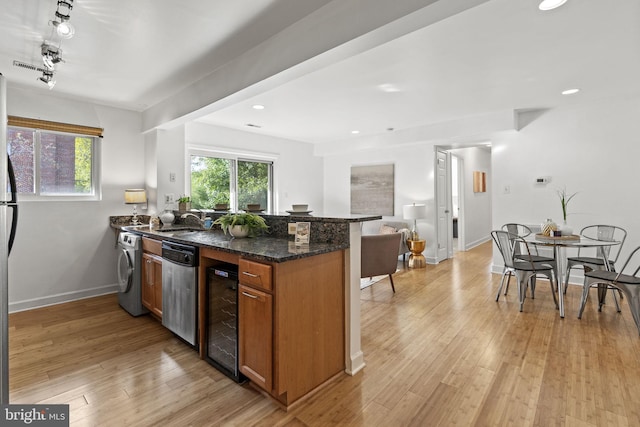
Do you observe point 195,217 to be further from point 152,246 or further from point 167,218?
point 152,246

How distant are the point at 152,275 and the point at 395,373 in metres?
2.39

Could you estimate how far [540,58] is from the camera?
2801 mm

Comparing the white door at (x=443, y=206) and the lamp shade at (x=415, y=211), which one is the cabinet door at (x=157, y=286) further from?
the white door at (x=443, y=206)

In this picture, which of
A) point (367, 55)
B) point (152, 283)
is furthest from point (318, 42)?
point (152, 283)

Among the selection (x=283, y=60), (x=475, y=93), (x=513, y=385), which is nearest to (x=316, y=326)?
(x=513, y=385)

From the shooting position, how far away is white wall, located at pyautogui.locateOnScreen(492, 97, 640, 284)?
3.92 meters

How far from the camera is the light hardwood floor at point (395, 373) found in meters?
1.71

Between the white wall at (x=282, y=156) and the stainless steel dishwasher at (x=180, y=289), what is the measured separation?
9.60ft

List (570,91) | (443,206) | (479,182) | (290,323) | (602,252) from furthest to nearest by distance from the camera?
1. (479,182)
2. (443,206)
3. (570,91)
4. (602,252)
5. (290,323)

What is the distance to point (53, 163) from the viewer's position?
371 cm

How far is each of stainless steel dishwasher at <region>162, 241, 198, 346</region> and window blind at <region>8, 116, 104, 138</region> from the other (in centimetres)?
229

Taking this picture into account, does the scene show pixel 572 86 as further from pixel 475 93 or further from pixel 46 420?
pixel 46 420

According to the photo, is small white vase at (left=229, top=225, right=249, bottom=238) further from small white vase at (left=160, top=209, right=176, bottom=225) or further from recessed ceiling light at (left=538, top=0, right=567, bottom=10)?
recessed ceiling light at (left=538, top=0, right=567, bottom=10)

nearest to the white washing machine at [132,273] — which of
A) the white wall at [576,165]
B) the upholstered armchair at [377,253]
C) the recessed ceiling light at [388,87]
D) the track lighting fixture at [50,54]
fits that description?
the track lighting fixture at [50,54]
